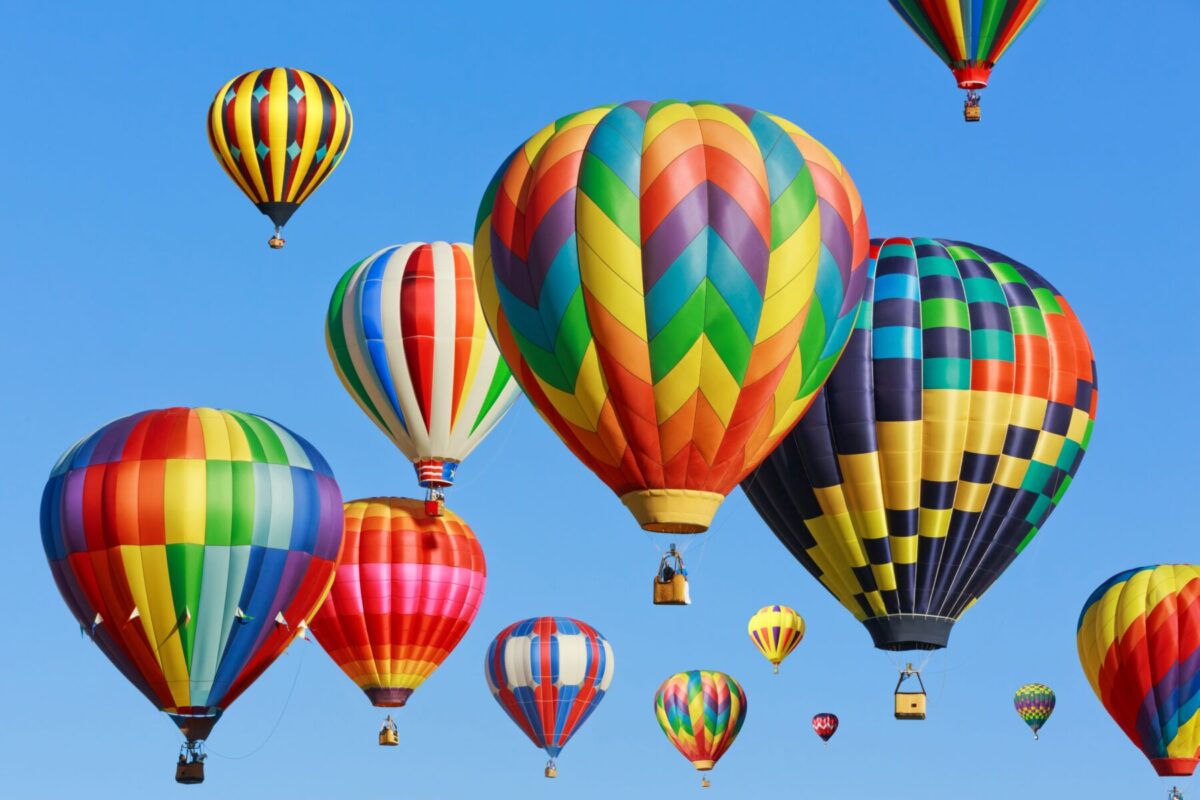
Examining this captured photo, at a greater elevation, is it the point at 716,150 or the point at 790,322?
the point at 716,150

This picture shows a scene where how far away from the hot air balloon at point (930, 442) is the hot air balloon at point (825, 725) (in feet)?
58.4

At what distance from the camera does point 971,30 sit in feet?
106

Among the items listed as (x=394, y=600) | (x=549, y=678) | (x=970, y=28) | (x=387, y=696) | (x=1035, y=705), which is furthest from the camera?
(x=1035, y=705)

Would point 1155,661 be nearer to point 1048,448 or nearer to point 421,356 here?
point 1048,448

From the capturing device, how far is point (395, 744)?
38.2 meters

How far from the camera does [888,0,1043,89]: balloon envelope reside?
3231 cm

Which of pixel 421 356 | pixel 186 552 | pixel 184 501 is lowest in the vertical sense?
pixel 186 552

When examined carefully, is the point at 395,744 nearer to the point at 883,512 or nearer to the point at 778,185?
the point at 883,512

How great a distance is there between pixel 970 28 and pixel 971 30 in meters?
0.04

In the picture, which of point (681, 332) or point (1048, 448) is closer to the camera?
point (681, 332)

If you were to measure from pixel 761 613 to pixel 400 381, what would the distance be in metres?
14.1

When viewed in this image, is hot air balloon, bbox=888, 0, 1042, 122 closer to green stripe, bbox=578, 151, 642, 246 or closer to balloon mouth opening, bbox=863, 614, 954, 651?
balloon mouth opening, bbox=863, 614, 954, 651

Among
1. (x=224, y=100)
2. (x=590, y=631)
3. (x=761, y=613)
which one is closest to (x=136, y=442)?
(x=224, y=100)

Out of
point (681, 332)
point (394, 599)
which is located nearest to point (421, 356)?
point (394, 599)
